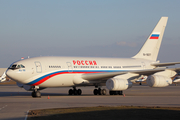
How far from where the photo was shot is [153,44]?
39.2 meters

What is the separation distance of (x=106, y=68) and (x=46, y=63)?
308 inches

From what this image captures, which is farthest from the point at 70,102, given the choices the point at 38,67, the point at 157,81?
the point at 157,81

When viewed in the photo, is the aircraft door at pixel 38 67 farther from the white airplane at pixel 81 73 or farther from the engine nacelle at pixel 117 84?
the engine nacelle at pixel 117 84

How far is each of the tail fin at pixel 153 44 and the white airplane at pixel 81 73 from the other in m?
2.40

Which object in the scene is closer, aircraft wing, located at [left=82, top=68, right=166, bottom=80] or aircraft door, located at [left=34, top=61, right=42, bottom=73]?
aircraft door, located at [left=34, top=61, right=42, bottom=73]

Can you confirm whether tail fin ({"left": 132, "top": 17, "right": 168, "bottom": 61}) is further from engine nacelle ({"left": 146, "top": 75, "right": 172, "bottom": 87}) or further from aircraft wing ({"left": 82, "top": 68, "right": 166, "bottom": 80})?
engine nacelle ({"left": 146, "top": 75, "right": 172, "bottom": 87})

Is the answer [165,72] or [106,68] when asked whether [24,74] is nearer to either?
[106,68]

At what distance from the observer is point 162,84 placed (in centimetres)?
3003

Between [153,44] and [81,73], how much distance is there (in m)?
13.1

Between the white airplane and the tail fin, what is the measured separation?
240cm

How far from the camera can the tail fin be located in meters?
38.8

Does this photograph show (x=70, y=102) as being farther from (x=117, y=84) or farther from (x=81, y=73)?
(x=81, y=73)

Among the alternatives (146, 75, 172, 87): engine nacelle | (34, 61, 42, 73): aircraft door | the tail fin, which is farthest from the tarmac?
the tail fin

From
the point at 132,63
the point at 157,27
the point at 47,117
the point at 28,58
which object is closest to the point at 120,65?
the point at 132,63
